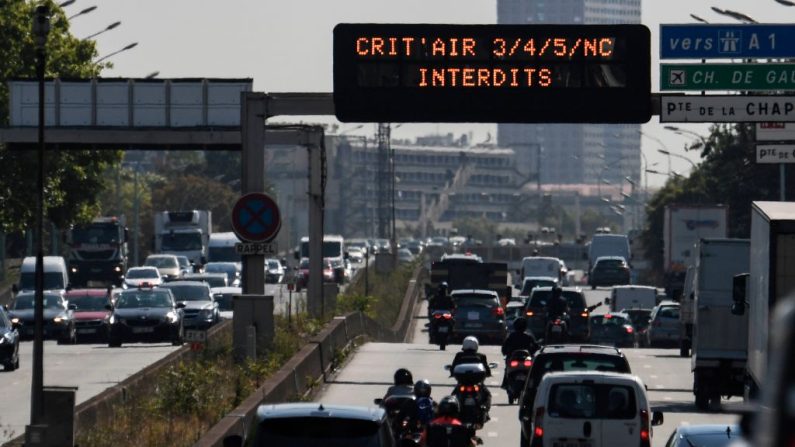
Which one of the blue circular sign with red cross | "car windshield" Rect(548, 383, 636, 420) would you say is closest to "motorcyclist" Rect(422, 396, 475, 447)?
"car windshield" Rect(548, 383, 636, 420)

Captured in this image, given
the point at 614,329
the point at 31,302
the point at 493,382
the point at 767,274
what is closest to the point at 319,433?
the point at 767,274

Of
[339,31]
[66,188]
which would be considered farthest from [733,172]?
[339,31]

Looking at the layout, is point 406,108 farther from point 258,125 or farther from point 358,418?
point 358,418

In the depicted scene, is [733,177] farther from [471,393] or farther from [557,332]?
[471,393]

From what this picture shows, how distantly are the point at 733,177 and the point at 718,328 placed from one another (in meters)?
53.0

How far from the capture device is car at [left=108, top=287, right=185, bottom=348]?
44.6 metres

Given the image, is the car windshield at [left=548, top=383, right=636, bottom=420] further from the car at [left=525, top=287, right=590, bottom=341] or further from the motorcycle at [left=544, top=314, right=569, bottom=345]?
the car at [left=525, top=287, right=590, bottom=341]

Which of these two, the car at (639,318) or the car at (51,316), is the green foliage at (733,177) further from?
the car at (51,316)

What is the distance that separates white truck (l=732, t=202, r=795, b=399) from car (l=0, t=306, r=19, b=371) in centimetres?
1875

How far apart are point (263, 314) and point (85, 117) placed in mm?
20511

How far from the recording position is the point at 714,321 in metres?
29.4

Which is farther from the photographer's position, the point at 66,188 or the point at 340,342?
the point at 66,188

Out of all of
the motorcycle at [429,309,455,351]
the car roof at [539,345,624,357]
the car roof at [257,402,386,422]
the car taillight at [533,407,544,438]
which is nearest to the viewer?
the car roof at [257,402,386,422]

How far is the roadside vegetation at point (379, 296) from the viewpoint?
51.8 meters
